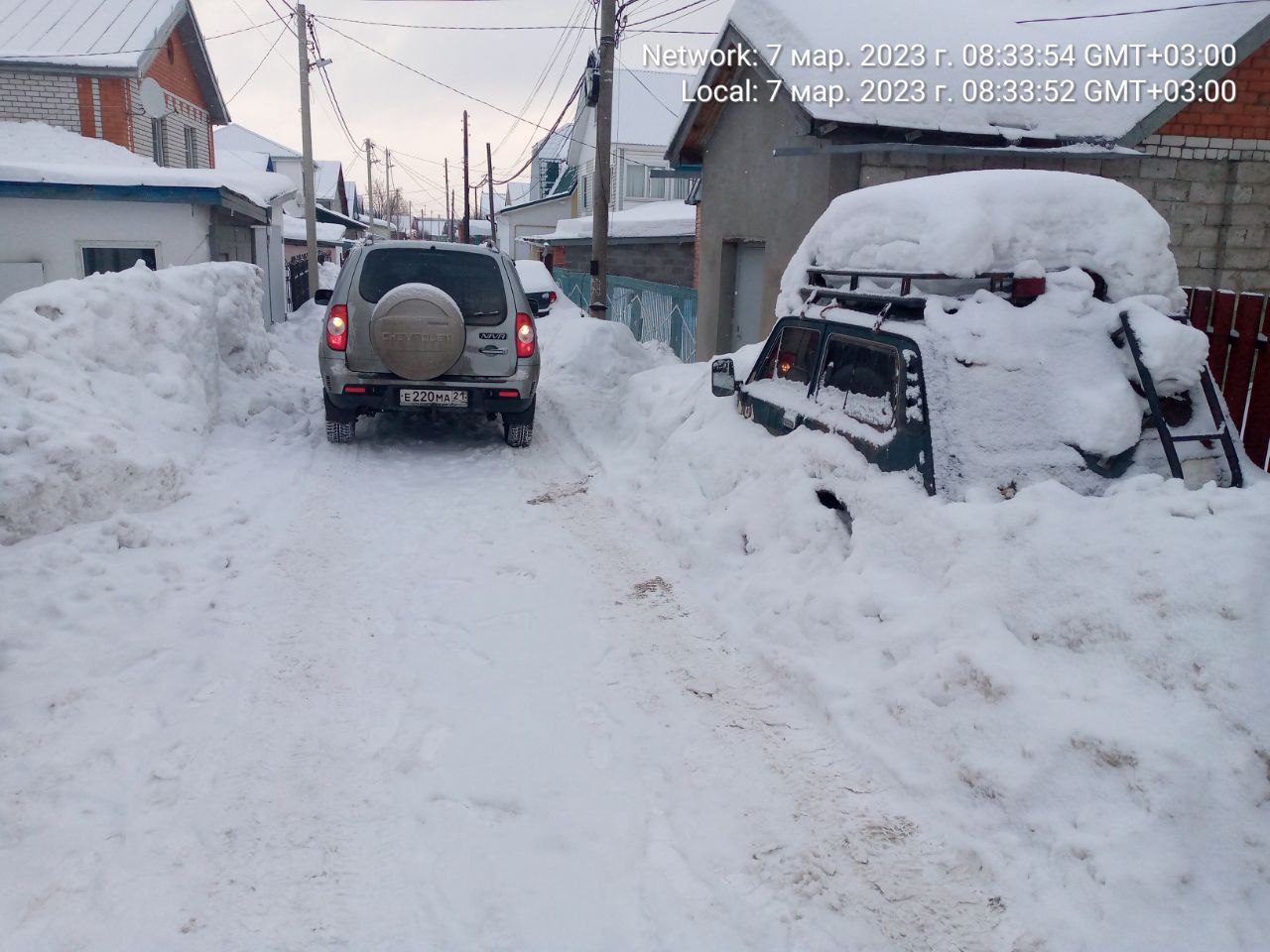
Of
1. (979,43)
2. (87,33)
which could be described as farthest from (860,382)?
(87,33)

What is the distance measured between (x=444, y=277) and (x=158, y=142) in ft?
67.1

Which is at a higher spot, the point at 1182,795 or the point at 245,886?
the point at 1182,795

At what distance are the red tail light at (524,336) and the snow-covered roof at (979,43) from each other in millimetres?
4752

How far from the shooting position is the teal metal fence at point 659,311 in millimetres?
16625

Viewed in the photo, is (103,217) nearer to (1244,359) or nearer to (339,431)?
(339,431)

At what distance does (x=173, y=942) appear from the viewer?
2.74 metres

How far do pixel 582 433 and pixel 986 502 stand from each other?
629cm

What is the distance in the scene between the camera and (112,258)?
1645cm

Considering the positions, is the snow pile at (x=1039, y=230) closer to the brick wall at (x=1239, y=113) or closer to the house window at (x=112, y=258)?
the brick wall at (x=1239, y=113)

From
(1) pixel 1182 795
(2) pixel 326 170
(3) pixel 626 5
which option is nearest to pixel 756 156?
(3) pixel 626 5

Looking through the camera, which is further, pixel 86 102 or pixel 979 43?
pixel 86 102

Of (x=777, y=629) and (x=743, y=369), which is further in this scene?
(x=743, y=369)

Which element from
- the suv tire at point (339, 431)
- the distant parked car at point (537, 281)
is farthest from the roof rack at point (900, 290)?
the distant parked car at point (537, 281)

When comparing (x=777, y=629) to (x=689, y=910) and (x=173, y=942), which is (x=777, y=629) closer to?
(x=689, y=910)
